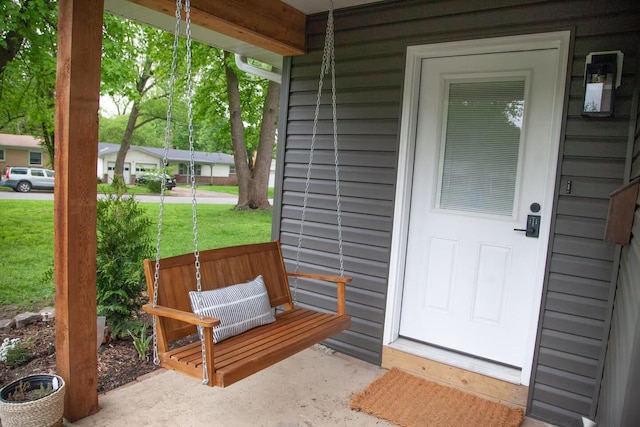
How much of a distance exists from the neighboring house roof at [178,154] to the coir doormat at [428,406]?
23.9 m

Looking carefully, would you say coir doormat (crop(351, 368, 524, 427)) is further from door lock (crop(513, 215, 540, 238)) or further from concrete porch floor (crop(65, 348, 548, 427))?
door lock (crop(513, 215, 540, 238))

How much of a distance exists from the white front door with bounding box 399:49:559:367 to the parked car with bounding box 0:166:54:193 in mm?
17545

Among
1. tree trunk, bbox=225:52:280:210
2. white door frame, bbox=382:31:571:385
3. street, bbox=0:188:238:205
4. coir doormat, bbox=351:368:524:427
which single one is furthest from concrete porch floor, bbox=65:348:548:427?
street, bbox=0:188:238:205

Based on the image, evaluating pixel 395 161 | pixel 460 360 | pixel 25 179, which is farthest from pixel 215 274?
pixel 25 179

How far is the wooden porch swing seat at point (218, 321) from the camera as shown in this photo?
1.80 meters

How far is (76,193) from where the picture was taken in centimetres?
204

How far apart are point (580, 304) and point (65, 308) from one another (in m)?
2.56

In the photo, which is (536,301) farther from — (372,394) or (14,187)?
(14,187)

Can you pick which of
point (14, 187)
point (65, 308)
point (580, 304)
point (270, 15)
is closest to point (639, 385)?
point (580, 304)

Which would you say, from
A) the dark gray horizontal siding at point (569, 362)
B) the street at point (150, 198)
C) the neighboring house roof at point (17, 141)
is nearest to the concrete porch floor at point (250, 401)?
the dark gray horizontal siding at point (569, 362)

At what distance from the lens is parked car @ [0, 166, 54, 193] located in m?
16.0

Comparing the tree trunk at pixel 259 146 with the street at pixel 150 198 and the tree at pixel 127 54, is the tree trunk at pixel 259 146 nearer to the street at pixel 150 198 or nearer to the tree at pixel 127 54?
the tree at pixel 127 54

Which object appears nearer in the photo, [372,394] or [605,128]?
[605,128]

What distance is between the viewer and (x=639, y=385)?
3.04ft
